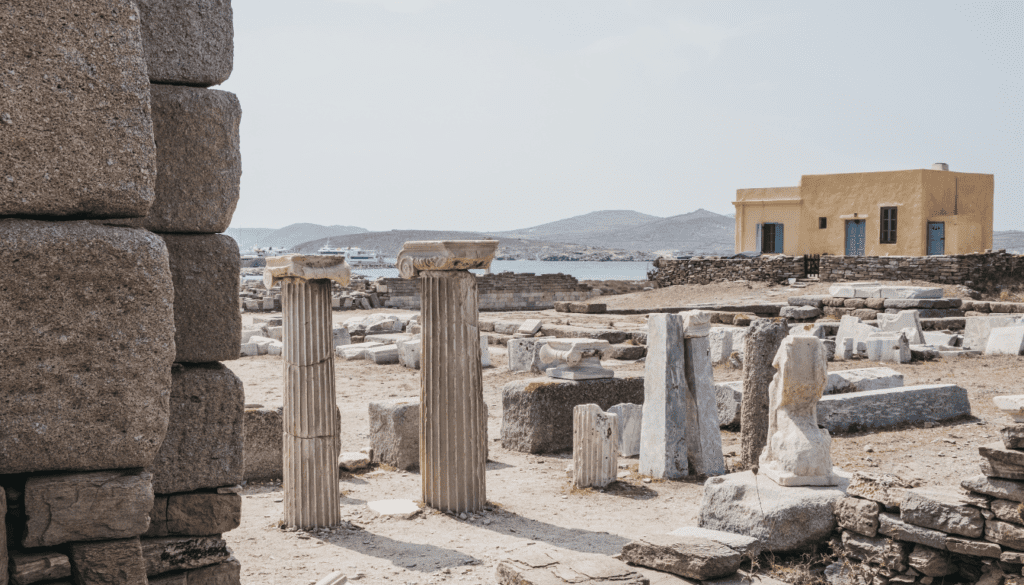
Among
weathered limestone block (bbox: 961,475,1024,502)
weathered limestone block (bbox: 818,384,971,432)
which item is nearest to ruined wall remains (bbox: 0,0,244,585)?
weathered limestone block (bbox: 961,475,1024,502)

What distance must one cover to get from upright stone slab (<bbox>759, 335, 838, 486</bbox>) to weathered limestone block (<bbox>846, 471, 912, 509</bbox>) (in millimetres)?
317

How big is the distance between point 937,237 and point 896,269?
5036 millimetres

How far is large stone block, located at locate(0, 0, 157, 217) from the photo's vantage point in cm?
254

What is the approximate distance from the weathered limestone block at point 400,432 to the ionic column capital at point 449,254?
7.88ft

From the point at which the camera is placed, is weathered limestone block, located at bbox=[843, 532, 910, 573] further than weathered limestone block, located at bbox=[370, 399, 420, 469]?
No

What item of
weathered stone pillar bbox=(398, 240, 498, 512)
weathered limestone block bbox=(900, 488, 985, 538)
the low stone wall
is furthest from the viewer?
the low stone wall

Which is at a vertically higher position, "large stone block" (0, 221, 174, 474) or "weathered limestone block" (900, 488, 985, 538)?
"large stone block" (0, 221, 174, 474)

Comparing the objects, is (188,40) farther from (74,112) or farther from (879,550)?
(879,550)

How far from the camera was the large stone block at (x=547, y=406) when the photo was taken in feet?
32.3

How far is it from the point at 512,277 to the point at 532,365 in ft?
47.8

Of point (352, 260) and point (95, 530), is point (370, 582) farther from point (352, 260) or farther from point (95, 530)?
point (352, 260)

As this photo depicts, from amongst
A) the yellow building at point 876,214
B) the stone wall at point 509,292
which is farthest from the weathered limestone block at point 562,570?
the yellow building at point 876,214

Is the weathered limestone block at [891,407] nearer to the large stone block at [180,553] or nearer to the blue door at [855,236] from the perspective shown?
the large stone block at [180,553]

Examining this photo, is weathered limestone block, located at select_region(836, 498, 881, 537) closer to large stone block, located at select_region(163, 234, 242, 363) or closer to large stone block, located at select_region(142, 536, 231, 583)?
large stone block, located at select_region(142, 536, 231, 583)
